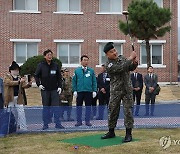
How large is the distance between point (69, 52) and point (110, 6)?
162 inches

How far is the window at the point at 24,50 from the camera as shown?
25906mm

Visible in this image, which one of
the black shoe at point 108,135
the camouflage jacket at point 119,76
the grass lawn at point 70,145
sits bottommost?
the grass lawn at point 70,145

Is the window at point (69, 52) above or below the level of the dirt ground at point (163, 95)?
above

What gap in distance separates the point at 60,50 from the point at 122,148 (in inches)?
775

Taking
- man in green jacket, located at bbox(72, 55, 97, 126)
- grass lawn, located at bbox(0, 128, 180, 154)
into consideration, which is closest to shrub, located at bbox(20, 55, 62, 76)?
man in green jacket, located at bbox(72, 55, 97, 126)

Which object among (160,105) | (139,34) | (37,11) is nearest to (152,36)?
(139,34)

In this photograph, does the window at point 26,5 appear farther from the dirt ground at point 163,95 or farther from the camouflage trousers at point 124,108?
the camouflage trousers at point 124,108

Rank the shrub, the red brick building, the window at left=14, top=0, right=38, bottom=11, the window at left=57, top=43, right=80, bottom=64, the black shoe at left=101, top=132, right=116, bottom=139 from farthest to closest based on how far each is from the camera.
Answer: the window at left=57, top=43, right=80, bottom=64 < the window at left=14, top=0, right=38, bottom=11 < the red brick building < the shrub < the black shoe at left=101, top=132, right=116, bottom=139

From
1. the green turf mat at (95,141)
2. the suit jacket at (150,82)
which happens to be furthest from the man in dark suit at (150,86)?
the green turf mat at (95,141)

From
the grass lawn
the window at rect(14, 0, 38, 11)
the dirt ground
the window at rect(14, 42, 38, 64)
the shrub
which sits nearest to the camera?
the grass lawn

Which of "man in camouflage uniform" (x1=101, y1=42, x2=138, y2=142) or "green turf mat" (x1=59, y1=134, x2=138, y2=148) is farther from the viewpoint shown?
"man in camouflage uniform" (x1=101, y1=42, x2=138, y2=142)

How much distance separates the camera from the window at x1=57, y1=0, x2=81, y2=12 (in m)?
26.4

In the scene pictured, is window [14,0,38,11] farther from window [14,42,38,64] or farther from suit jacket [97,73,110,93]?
suit jacket [97,73,110,93]

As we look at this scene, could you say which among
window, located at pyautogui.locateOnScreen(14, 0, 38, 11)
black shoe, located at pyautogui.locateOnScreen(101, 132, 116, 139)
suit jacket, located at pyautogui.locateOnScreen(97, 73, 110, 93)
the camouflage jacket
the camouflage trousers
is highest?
window, located at pyautogui.locateOnScreen(14, 0, 38, 11)
